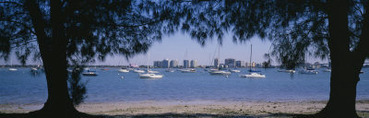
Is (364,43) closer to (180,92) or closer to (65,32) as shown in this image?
(65,32)

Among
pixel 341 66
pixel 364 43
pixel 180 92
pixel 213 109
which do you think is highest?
pixel 364 43

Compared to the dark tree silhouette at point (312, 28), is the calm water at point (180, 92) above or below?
below

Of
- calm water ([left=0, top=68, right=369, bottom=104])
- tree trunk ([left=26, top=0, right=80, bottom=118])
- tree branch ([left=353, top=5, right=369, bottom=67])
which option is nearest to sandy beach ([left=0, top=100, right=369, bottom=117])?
calm water ([left=0, top=68, right=369, bottom=104])

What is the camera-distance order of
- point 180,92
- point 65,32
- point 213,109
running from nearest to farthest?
1. point 65,32
2. point 213,109
3. point 180,92

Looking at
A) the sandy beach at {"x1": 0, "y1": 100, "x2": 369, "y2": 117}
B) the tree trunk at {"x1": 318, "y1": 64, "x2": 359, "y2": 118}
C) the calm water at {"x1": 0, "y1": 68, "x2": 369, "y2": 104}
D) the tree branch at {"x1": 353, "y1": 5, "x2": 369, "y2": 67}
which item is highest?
the tree branch at {"x1": 353, "y1": 5, "x2": 369, "y2": 67}

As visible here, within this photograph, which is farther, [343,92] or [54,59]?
[54,59]

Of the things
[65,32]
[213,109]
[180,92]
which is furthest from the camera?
[180,92]

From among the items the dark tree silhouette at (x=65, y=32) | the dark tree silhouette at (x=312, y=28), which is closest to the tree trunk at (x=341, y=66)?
the dark tree silhouette at (x=312, y=28)

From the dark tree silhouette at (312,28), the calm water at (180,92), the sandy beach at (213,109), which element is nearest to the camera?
the dark tree silhouette at (312,28)

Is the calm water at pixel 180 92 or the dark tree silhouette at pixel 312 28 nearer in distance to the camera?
the dark tree silhouette at pixel 312 28

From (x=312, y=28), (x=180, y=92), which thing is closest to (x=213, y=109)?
(x=312, y=28)

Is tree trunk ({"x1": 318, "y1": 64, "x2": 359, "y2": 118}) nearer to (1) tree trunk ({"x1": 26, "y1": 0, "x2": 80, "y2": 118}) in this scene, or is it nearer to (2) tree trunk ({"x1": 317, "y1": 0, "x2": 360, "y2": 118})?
(2) tree trunk ({"x1": 317, "y1": 0, "x2": 360, "y2": 118})

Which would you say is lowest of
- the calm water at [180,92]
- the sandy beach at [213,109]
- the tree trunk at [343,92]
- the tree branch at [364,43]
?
the calm water at [180,92]

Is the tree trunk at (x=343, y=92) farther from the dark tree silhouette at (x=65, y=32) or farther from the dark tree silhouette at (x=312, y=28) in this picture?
the dark tree silhouette at (x=65, y=32)
